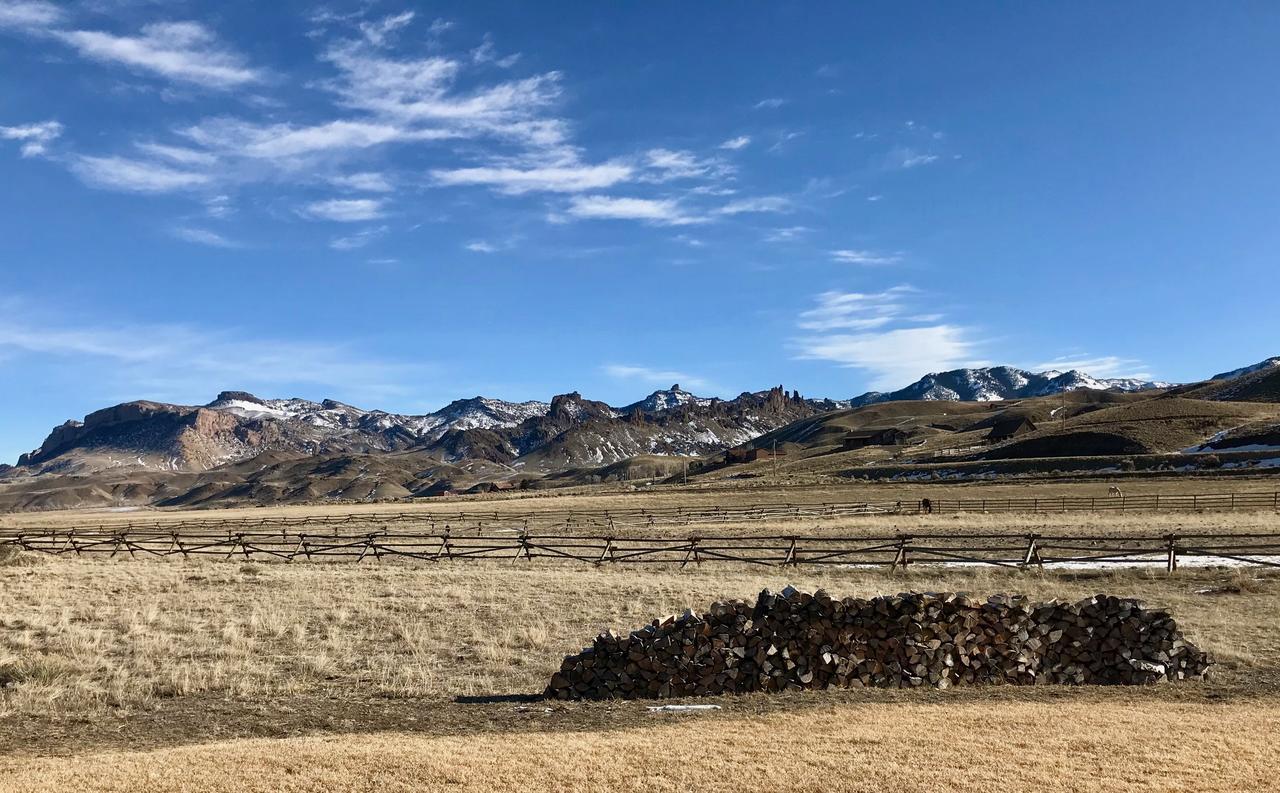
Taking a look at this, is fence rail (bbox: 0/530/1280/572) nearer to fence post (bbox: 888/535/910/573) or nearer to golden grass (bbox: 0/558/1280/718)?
fence post (bbox: 888/535/910/573)

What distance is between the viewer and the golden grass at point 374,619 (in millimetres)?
15289

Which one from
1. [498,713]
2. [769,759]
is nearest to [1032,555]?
[498,713]

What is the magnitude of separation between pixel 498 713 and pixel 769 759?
486 centimetres

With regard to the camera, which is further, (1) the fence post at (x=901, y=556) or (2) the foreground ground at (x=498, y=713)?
(1) the fence post at (x=901, y=556)

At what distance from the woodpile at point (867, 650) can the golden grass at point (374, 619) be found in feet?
6.83

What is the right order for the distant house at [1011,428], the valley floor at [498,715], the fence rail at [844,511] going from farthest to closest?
the distant house at [1011,428]
the fence rail at [844,511]
the valley floor at [498,715]

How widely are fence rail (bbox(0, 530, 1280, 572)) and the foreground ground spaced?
4.70 m

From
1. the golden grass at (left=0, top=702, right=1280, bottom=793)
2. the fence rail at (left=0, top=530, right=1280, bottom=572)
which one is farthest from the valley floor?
the fence rail at (left=0, top=530, right=1280, bottom=572)

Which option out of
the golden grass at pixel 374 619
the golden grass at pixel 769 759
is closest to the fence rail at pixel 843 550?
the golden grass at pixel 374 619

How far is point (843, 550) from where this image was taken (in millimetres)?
32812

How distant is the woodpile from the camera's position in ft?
44.8

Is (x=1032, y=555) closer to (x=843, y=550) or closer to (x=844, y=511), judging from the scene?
(x=843, y=550)

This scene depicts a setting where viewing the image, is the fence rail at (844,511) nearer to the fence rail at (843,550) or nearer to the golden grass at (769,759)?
the fence rail at (843,550)

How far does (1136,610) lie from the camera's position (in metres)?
14.3
